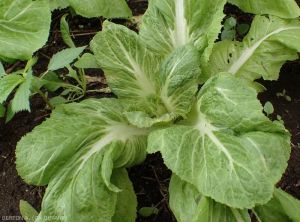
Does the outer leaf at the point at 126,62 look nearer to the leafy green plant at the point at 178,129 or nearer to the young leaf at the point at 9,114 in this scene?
the leafy green plant at the point at 178,129

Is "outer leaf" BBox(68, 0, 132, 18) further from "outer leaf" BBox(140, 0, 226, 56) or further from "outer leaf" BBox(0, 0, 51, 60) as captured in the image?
"outer leaf" BBox(140, 0, 226, 56)

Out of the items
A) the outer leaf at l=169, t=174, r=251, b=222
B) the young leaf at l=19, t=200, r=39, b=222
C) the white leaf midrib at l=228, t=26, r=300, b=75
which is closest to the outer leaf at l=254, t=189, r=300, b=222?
the outer leaf at l=169, t=174, r=251, b=222

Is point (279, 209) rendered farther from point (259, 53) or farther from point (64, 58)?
point (64, 58)

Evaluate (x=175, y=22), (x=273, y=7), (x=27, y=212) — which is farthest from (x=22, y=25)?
(x=273, y=7)

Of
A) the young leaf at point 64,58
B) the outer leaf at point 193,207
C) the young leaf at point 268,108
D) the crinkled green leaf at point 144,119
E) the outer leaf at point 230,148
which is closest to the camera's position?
the outer leaf at point 230,148

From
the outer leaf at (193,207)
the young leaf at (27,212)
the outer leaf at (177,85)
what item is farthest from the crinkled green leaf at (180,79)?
the young leaf at (27,212)

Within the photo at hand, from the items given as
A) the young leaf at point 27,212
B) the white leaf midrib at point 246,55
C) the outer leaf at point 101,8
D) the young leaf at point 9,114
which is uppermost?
the outer leaf at point 101,8
